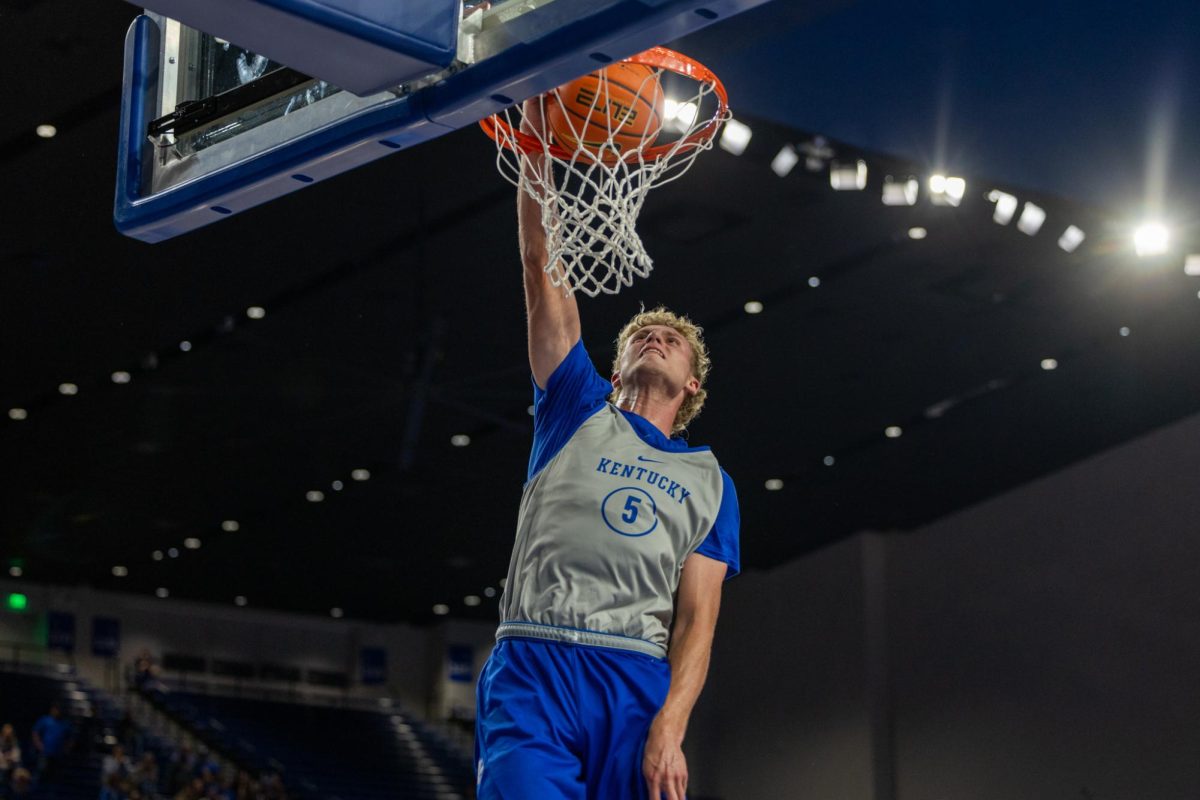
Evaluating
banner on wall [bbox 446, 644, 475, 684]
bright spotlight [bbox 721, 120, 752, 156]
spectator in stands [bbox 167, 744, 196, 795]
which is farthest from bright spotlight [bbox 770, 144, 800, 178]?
banner on wall [bbox 446, 644, 475, 684]

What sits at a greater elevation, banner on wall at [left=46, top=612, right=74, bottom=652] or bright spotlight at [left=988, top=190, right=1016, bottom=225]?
bright spotlight at [left=988, top=190, right=1016, bottom=225]

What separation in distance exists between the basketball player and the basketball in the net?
1.11 ft

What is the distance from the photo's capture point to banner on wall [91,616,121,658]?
99.5 ft

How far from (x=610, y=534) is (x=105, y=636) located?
28.5m

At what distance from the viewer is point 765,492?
74.9ft

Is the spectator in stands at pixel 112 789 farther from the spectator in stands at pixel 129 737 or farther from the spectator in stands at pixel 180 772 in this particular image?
the spectator in stands at pixel 129 737

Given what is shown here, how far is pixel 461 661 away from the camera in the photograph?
32281mm

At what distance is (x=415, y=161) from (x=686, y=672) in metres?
10.3

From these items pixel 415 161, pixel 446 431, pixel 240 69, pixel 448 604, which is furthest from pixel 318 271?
pixel 448 604

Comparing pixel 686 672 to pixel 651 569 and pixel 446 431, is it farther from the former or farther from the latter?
pixel 446 431

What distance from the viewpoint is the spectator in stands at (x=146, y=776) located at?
19.7m

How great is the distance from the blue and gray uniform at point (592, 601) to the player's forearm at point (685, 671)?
0.13 ft

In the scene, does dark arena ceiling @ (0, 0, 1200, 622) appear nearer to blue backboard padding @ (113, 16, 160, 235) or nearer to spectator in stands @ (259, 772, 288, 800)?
spectator in stands @ (259, 772, 288, 800)

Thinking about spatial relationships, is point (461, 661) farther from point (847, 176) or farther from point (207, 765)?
point (847, 176)
